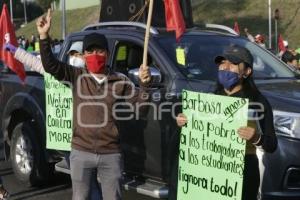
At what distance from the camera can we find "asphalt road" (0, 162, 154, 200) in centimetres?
710

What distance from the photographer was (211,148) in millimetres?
4457

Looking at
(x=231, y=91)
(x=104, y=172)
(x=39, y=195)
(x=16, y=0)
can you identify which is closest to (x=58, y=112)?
(x=39, y=195)

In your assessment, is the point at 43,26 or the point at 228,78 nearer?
the point at 228,78

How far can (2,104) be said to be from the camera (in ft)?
25.9

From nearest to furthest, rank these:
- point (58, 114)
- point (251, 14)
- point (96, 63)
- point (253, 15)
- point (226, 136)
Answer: point (226, 136) < point (96, 63) < point (58, 114) < point (253, 15) < point (251, 14)

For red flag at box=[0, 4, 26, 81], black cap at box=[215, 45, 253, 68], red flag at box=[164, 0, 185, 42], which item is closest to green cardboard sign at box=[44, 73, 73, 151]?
red flag at box=[0, 4, 26, 81]

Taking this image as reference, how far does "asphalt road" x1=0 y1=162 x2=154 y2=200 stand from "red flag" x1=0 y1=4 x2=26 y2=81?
4.60 ft

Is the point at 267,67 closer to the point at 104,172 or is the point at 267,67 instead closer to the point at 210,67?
the point at 210,67

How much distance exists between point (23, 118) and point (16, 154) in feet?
1.52

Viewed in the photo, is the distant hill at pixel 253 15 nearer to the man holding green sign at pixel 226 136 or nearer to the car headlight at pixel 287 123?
the car headlight at pixel 287 123

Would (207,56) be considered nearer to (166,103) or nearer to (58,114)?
(166,103)

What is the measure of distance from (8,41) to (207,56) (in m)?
2.54

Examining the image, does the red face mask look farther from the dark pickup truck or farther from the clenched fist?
the dark pickup truck

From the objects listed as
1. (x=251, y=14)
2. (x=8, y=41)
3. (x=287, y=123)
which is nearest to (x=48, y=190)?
(x=8, y=41)
